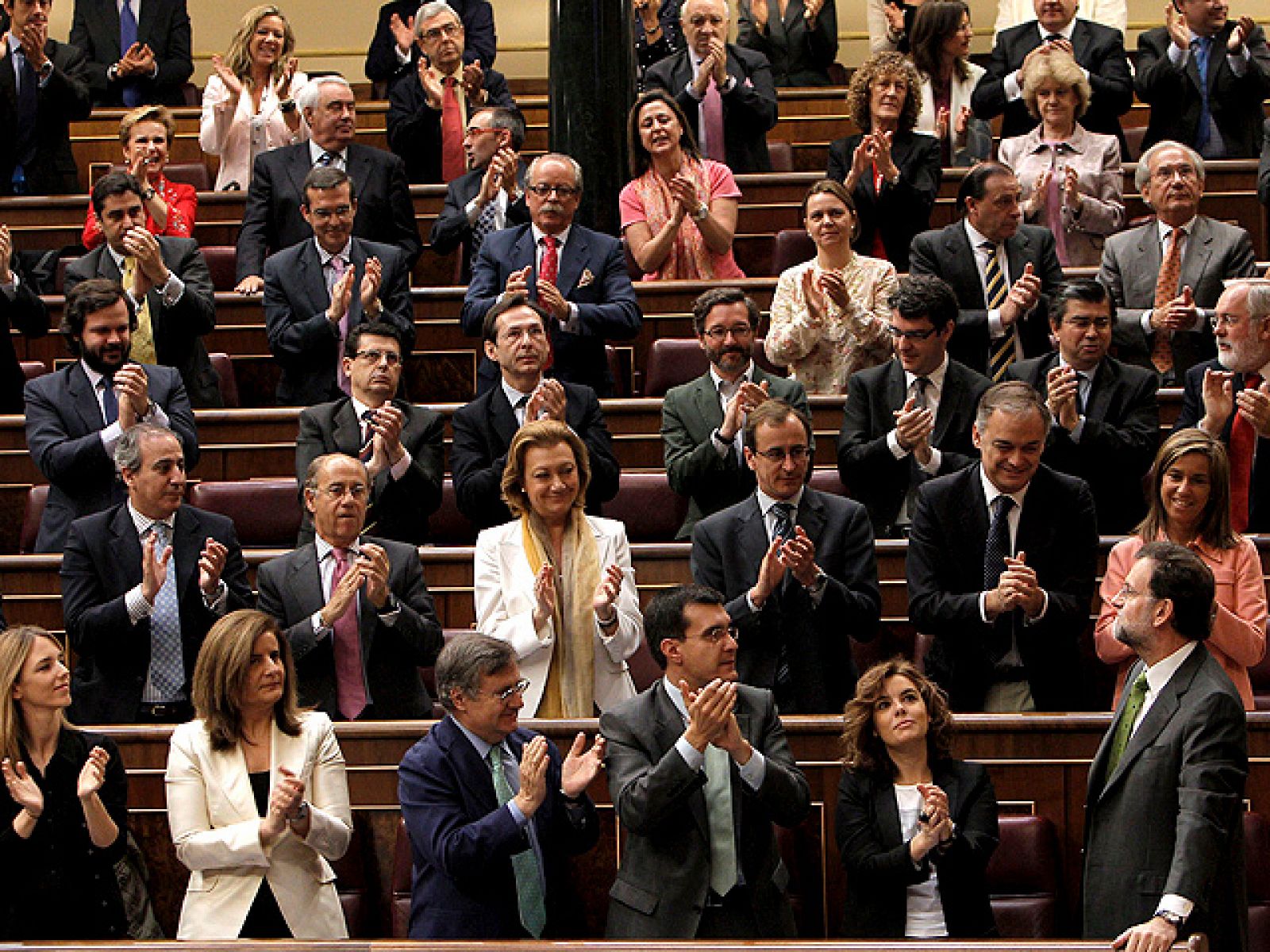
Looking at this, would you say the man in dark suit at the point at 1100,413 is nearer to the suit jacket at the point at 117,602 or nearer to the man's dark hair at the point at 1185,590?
the man's dark hair at the point at 1185,590

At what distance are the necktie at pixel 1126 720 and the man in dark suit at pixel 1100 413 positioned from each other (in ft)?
3.19

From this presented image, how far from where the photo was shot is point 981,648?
3.42 meters

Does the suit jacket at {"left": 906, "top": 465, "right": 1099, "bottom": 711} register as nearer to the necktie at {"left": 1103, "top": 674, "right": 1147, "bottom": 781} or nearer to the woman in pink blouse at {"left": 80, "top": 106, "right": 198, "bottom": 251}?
the necktie at {"left": 1103, "top": 674, "right": 1147, "bottom": 781}

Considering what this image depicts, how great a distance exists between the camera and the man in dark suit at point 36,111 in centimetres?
528

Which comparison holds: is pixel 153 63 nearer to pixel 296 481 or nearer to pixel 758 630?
pixel 296 481

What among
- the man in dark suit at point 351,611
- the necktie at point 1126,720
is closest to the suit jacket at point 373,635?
the man in dark suit at point 351,611

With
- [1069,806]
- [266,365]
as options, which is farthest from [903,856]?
[266,365]

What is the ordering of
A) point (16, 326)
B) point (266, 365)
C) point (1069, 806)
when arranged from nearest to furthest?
point (1069, 806) → point (16, 326) → point (266, 365)

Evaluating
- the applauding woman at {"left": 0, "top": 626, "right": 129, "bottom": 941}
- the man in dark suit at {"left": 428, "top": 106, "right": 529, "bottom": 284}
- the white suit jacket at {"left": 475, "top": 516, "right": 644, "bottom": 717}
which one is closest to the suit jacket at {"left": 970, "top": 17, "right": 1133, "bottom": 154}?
the man in dark suit at {"left": 428, "top": 106, "right": 529, "bottom": 284}

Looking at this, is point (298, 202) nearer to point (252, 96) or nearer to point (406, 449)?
point (252, 96)

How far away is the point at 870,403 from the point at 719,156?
1.55m

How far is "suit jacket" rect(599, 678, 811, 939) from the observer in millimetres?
2881

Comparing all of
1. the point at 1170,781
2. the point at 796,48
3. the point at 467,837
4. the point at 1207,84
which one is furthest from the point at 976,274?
the point at 796,48

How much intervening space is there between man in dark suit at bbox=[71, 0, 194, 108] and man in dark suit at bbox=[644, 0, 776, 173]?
1.75 metres
